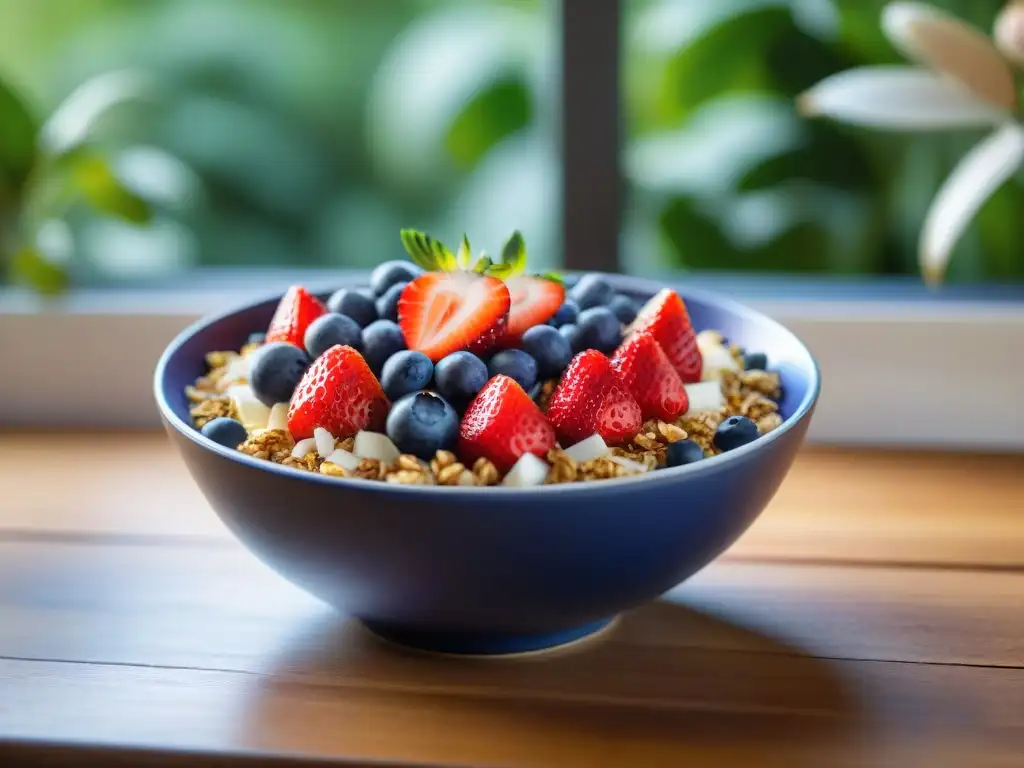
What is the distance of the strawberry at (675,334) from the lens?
2.77ft

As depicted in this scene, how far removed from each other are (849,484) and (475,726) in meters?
0.52

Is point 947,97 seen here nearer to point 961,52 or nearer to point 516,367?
point 961,52

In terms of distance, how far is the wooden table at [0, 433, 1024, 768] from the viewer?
2.34 ft

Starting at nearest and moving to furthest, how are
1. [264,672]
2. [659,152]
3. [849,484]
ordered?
1. [264,672]
2. [849,484]
3. [659,152]

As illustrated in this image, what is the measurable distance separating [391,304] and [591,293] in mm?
153

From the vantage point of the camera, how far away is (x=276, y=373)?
796 millimetres

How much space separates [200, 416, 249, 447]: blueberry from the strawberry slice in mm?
121

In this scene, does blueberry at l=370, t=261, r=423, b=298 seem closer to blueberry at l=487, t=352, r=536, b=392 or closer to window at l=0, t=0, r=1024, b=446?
blueberry at l=487, t=352, r=536, b=392

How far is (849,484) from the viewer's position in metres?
1.12

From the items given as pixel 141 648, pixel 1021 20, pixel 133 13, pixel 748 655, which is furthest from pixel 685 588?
pixel 133 13

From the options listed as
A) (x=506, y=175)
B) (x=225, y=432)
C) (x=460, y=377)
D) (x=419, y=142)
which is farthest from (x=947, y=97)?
(x=419, y=142)

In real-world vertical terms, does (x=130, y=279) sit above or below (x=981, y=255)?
above

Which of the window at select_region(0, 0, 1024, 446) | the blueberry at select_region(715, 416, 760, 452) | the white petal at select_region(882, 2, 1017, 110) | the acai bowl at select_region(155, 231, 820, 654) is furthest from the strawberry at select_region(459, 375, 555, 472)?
the white petal at select_region(882, 2, 1017, 110)

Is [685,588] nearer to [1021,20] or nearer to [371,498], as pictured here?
[371,498]
